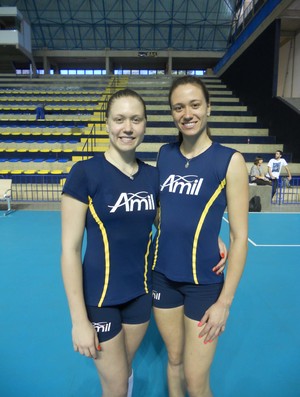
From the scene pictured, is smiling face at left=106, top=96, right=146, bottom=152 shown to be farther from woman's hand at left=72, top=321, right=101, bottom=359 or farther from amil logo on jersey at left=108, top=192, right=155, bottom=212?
woman's hand at left=72, top=321, right=101, bottom=359

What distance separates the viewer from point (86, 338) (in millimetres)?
1336

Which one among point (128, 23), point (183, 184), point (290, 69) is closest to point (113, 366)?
point (183, 184)

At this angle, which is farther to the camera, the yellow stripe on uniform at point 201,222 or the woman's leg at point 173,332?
the woman's leg at point 173,332

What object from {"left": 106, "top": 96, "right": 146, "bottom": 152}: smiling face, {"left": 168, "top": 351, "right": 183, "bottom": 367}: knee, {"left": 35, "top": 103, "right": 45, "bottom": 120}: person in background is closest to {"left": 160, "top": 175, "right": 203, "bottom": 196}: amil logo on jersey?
{"left": 106, "top": 96, "right": 146, "bottom": 152}: smiling face

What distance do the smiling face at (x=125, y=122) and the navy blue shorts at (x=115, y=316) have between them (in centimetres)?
77

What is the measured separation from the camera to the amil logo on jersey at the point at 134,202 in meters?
1.38

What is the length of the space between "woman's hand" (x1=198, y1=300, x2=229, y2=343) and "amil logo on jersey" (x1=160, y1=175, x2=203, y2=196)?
0.57 meters

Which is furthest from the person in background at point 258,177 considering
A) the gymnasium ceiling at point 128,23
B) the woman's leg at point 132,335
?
the gymnasium ceiling at point 128,23

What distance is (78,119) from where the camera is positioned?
1470 cm

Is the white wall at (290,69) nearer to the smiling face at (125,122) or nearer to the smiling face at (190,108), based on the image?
the smiling face at (190,108)

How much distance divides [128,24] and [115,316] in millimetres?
24778

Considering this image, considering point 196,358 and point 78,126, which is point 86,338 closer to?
point 196,358

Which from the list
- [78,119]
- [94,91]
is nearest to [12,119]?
[78,119]

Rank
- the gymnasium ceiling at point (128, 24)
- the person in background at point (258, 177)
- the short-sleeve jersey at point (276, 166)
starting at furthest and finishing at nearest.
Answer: the gymnasium ceiling at point (128, 24)
the short-sleeve jersey at point (276, 166)
the person in background at point (258, 177)
